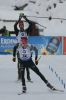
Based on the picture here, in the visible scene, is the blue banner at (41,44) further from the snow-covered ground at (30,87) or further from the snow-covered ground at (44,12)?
the snow-covered ground at (44,12)

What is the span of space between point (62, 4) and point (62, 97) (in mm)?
45464

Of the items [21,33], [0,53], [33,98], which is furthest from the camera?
[0,53]

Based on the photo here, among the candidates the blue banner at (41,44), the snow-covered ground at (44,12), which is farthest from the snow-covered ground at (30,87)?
the snow-covered ground at (44,12)

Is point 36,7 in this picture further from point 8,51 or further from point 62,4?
point 8,51

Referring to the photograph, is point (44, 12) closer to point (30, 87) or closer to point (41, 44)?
point (41, 44)

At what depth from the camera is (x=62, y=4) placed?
2175 inches

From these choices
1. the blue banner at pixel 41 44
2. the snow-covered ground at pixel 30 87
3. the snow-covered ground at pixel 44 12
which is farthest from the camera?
the snow-covered ground at pixel 44 12

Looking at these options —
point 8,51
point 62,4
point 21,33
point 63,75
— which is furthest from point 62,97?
point 62,4

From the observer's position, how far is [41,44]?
25.8m

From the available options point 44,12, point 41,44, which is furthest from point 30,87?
point 44,12

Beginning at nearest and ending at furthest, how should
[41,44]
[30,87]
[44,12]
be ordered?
[30,87] → [41,44] → [44,12]

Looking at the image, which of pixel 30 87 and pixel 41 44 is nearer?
pixel 30 87

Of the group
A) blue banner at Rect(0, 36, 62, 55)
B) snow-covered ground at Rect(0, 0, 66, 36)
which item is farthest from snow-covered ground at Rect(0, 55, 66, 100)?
snow-covered ground at Rect(0, 0, 66, 36)

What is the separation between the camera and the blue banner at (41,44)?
25.5 metres
